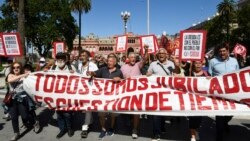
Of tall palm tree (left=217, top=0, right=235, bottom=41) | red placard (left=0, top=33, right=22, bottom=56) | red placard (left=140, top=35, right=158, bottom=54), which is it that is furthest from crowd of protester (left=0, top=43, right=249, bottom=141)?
tall palm tree (left=217, top=0, right=235, bottom=41)

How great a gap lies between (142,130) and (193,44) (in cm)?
216

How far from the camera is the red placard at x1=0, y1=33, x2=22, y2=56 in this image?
980cm

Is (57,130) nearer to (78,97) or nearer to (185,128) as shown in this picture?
(78,97)

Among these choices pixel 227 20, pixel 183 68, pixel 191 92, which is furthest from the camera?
pixel 227 20

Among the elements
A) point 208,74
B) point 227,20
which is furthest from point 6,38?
point 227,20

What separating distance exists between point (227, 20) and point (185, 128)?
212 ft

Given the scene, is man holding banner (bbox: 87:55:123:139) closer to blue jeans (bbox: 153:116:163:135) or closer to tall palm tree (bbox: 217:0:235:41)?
blue jeans (bbox: 153:116:163:135)

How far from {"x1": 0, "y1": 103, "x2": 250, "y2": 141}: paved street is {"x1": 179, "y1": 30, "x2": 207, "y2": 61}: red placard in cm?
161

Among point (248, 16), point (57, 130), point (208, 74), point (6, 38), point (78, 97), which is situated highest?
point (248, 16)

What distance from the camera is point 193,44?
8.00 metres

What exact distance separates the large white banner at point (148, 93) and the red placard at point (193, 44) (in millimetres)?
727

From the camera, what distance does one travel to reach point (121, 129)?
8.70 metres

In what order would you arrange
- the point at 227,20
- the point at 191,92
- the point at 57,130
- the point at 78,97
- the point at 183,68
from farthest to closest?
the point at 227,20 → the point at 183,68 → the point at 57,130 → the point at 78,97 → the point at 191,92

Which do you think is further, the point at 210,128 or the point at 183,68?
the point at 183,68
